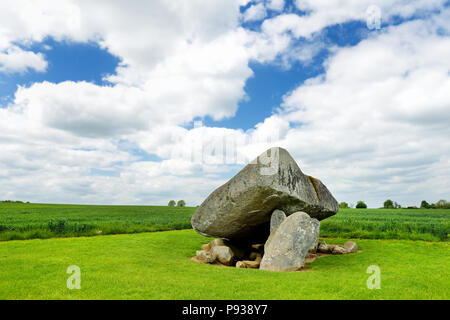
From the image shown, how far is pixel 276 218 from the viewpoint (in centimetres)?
1183

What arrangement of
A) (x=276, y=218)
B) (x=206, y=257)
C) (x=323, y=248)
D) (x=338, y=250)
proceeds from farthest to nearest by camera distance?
(x=323, y=248) → (x=338, y=250) → (x=276, y=218) → (x=206, y=257)

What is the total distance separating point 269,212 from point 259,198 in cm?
131

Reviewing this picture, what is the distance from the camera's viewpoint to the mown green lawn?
674 centimetres

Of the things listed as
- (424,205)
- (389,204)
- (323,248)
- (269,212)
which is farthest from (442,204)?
(269,212)

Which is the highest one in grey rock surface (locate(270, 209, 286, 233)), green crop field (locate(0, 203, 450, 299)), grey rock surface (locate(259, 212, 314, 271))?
grey rock surface (locate(270, 209, 286, 233))

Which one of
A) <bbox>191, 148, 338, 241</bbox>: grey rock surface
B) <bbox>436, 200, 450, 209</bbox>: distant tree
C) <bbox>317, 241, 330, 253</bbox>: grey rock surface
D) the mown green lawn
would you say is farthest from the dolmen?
<bbox>436, 200, 450, 209</bbox>: distant tree

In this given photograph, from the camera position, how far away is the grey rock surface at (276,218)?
1175cm

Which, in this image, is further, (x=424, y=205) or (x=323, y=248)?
(x=424, y=205)

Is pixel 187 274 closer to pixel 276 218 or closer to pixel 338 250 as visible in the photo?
pixel 276 218

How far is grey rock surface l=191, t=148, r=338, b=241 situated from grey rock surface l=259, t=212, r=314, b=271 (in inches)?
53.9

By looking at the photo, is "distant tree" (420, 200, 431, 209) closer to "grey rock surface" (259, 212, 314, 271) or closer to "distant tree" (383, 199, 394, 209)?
"distant tree" (383, 199, 394, 209)

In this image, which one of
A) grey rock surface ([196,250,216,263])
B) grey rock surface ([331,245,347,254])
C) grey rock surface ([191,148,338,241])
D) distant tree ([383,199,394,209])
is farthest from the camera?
distant tree ([383,199,394,209])
